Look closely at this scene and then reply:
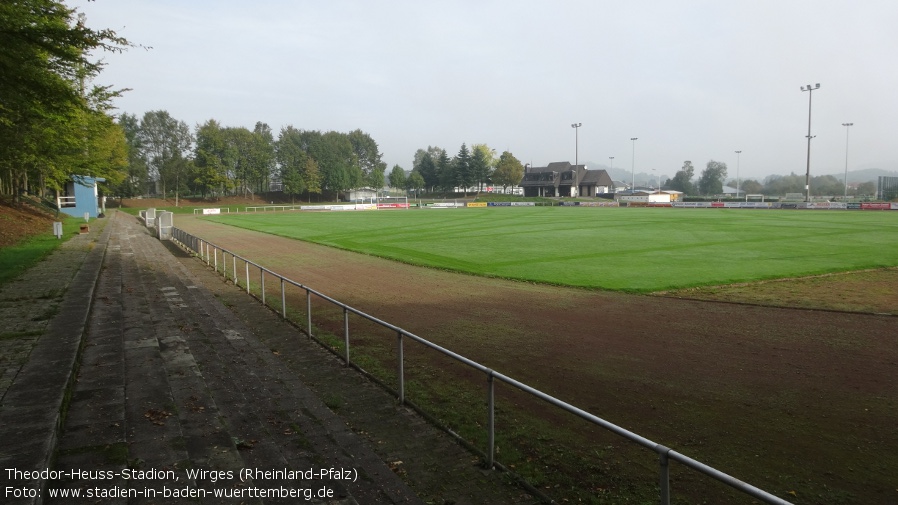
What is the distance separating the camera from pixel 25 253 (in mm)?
22469

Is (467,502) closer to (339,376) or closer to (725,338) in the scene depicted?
(339,376)

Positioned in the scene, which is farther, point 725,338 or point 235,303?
point 235,303

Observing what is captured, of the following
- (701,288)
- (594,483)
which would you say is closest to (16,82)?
(594,483)

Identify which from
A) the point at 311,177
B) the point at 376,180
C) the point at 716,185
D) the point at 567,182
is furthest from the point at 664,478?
the point at 716,185

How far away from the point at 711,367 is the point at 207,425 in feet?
26.8

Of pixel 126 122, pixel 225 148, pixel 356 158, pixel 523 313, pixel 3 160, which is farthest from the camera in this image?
pixel 356 158

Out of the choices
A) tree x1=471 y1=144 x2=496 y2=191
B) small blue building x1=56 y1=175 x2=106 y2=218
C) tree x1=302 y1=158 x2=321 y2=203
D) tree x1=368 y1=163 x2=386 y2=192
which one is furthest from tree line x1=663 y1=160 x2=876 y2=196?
small blue building x1=56 y1=175 x2=106 y2=218

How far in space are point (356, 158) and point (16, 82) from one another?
136m

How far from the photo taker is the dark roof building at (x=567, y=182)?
126481 millimetres

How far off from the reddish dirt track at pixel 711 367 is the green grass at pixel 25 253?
10206 millimetres

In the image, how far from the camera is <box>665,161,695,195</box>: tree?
17116cm

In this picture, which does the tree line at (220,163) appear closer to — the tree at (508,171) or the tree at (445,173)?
the tree at (445,173)

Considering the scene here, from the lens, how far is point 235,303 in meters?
15.0

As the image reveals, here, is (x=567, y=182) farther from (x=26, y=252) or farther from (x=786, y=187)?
(x=26, y=252)
